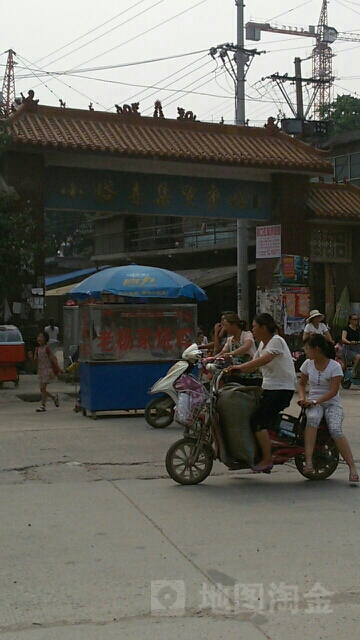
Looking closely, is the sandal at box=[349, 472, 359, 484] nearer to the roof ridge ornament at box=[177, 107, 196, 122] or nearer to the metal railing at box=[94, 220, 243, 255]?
the roof ridge ornament at box=[177, 107, 196, 122]

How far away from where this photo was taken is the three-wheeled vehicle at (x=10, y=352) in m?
18.9

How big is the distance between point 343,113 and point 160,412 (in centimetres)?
5054

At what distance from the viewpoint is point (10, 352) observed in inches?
745

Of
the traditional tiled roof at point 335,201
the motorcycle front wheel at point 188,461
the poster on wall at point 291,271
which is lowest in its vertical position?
the motorcycle front wheel at point 188,461

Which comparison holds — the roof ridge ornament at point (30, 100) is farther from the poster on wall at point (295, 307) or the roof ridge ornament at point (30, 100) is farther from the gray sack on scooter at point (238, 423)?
the gray sack on scooter at point (238, 423)

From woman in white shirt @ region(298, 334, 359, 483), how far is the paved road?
35 centimetres

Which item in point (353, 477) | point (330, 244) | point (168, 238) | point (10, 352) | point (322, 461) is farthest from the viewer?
point (168, 238)

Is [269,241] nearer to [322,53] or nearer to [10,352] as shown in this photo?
[10,352]

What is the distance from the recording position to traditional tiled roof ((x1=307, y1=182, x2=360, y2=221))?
24059 mm

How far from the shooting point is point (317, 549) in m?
6.34

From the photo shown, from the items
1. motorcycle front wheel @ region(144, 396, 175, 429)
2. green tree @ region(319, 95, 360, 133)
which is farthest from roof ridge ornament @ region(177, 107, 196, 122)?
green tree @ region(319, 95, 360, 133)

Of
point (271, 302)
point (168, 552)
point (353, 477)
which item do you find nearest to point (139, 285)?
point (353, 477)

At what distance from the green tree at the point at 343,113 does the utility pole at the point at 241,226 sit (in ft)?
99.0

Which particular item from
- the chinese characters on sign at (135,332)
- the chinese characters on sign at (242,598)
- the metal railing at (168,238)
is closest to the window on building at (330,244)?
the metal railing at (168,238)
